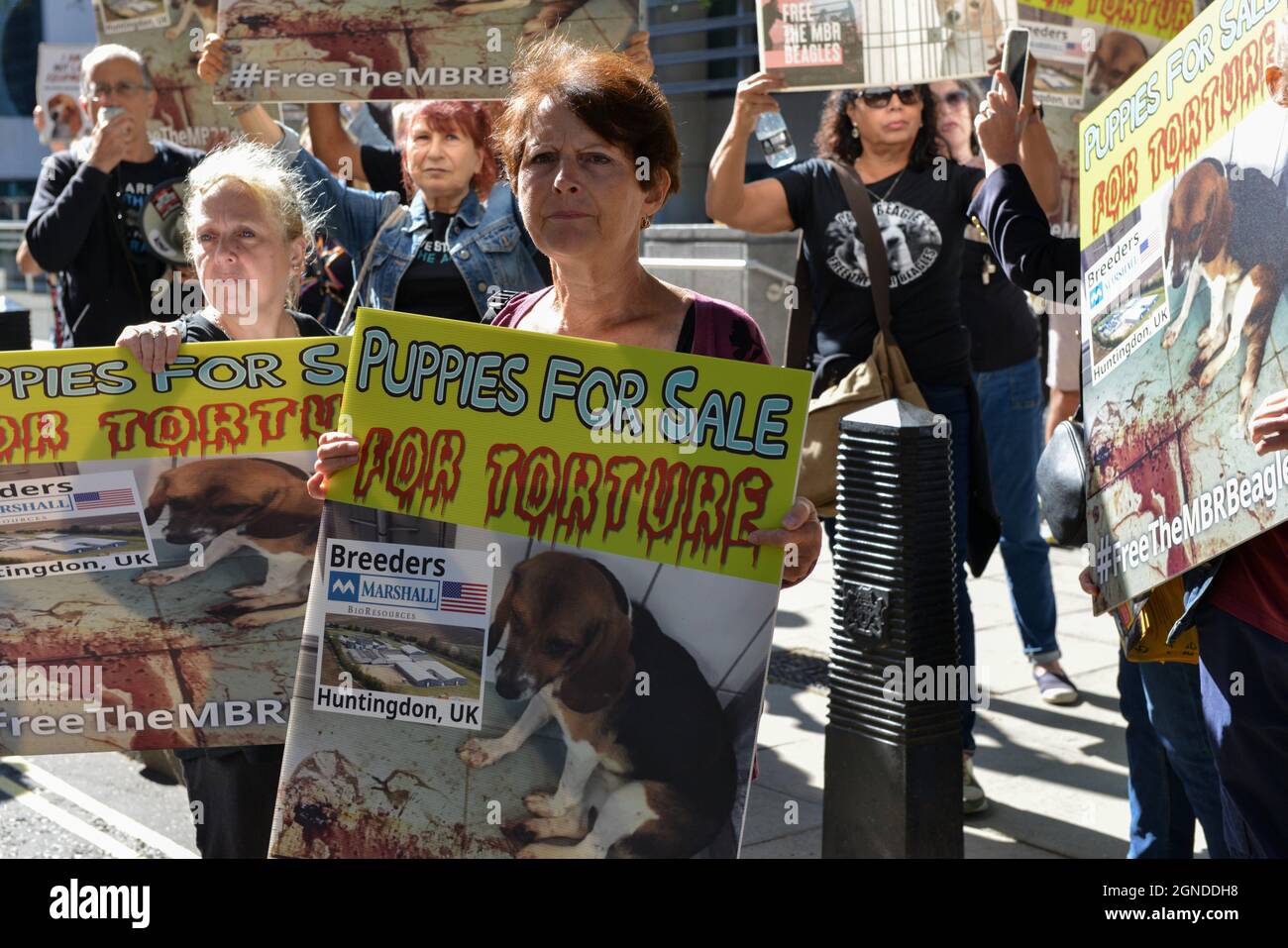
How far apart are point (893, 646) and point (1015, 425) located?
2679 millimetres

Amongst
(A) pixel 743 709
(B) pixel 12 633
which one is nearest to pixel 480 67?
(B) pixel 12 633

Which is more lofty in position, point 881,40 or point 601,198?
point 881,40

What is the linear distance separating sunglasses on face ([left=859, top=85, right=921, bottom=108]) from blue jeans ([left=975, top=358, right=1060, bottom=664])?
142cm

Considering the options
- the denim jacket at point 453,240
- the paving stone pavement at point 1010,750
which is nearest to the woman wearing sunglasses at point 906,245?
the paving stone pavement at point 1010,750

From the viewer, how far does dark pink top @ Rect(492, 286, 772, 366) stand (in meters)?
2.87

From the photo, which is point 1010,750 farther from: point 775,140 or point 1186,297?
point 1186,297

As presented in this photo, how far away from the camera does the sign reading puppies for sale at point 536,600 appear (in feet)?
8.51

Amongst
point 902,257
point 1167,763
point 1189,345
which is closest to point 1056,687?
point 902,257

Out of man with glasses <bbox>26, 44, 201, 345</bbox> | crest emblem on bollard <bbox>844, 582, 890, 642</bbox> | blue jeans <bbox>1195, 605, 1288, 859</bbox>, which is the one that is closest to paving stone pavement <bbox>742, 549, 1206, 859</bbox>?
crest emblem on bollard <bbox>844, 582, 890, 642</bbox>

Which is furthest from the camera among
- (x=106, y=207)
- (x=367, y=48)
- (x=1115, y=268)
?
(x=106, y=207)

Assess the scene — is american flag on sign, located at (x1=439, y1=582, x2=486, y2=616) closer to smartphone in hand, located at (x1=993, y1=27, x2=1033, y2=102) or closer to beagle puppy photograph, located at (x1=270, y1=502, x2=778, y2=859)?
beagle puppy photograph, located at (x1=270, y1=502, x2=778, y2=859)

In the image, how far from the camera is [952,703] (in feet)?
12.3

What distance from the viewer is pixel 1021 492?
6070 mm
